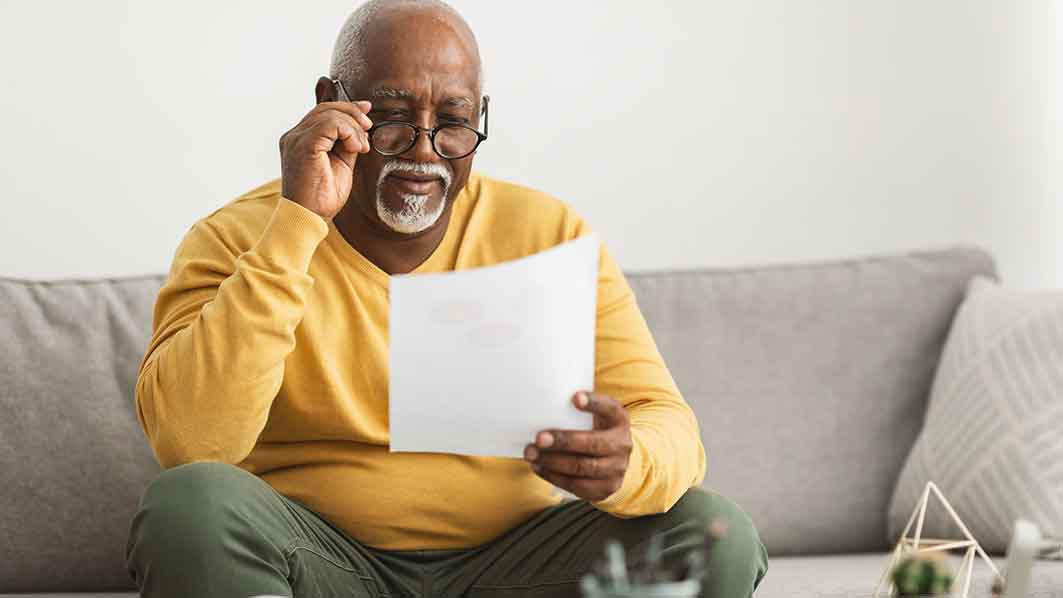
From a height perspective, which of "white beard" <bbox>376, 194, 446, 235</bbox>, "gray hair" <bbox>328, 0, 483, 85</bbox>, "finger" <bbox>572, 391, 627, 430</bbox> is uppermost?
"gray hair" <bbox>328, 0, 483, 85</bbox>

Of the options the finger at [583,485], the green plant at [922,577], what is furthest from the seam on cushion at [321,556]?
the green plant at [922,577]

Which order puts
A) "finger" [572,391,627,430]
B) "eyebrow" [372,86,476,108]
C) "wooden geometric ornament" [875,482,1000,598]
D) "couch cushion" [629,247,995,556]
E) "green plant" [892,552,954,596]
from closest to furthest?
"green plant" [892,552,954,596] < "wooden geometric ornament" [875,482,1000,598] < "finger" [572,391,627,430] < "eyebrow" [372,86,476,108] < "couch cushion" [629,247,995,556]

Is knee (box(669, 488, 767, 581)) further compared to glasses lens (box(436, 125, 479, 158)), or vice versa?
glasses lens (box(436, 125, 479, 158))

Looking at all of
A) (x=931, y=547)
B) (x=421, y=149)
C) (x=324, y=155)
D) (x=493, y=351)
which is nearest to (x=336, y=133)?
(x=324, y=155)

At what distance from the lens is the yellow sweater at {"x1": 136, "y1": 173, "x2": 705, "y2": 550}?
1.50 metres

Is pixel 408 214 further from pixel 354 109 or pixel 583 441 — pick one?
pixel 583 441

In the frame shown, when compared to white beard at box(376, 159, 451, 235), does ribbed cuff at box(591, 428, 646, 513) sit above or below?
below

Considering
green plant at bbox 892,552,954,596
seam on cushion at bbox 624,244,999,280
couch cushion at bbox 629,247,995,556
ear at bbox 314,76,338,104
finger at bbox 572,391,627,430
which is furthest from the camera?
seam on cushion at bbox 624,244,999,280

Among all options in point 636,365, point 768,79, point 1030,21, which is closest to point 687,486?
point 636,365

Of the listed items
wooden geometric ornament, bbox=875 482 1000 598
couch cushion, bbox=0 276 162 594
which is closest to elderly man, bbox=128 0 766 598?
wooden geometric ornament, bbox=875 482 1000 598

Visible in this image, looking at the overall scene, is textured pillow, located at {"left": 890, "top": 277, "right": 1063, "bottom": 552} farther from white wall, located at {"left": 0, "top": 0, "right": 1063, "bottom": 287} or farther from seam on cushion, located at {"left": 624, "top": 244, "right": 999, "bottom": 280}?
white wall, located at {"left": 0, "top": 0, "right": 1063, "bottom": 287}

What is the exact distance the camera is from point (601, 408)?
1362 mm

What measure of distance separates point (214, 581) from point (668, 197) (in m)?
1.42

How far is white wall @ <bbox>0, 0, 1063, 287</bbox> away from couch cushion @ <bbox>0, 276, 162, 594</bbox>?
1.22 feet
